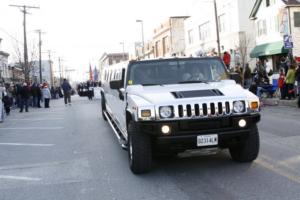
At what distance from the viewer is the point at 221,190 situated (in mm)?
5656

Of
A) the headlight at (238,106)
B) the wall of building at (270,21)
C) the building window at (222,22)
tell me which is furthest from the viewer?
the building window at (222,22)

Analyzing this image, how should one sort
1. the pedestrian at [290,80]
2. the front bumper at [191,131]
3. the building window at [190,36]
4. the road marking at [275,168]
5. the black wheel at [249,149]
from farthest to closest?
1. the building window at [190,36]
2. the pedestrian at [290,80]
3. the black wheel at [249,149]
4. the front bumper at [191,131]
5. the road marking at [275,168]

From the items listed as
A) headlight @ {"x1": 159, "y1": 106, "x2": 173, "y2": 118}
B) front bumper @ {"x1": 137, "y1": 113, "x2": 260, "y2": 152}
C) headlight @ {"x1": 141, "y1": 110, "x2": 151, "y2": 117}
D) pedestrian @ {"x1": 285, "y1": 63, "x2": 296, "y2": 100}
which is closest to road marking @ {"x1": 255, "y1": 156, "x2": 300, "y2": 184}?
front bumper @ {"x1": 137, "y1": 113, "x2": 260, "y2": 152}

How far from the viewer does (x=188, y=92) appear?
6.63 meters

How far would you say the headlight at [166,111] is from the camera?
6176 mm

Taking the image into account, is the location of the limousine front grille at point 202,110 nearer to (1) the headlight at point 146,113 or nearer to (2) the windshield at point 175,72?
(1) the headlight at point 146,113

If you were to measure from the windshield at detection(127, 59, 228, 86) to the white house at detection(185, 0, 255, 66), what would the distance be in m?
28.3

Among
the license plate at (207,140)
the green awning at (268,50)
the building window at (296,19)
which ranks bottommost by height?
the license plate at (207,140)

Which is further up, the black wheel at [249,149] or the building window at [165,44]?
the building window at [165,44]

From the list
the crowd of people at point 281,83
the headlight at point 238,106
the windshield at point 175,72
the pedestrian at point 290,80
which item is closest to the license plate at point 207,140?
the headlight at point 238,106

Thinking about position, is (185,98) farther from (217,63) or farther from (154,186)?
(217,63)

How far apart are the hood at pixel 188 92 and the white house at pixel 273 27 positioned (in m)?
25.7

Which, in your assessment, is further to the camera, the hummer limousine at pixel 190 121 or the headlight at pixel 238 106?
the headlight at pixel 238 106

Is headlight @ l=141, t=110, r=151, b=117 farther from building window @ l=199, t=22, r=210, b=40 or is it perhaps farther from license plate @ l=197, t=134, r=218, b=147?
building window @ l=199, t=22, r=210, b=40
